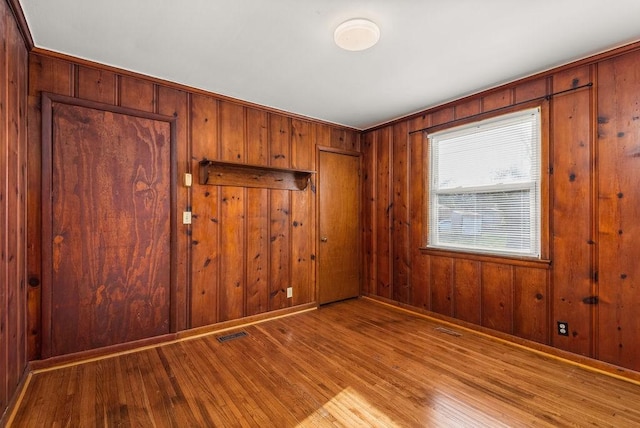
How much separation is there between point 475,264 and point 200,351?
281cm

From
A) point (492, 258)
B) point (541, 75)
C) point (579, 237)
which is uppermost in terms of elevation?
point (541, 75)

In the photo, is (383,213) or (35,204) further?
(383,213)

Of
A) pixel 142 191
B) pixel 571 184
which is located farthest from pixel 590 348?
pixel 142 191

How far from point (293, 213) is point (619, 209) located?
298 centimetres

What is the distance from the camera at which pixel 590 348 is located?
2.47m

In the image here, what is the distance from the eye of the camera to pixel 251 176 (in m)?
3.43

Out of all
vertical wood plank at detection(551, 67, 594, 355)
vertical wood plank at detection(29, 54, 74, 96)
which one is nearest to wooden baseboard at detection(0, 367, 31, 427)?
vertical wood plank at detection(29, 54, 74, 96)

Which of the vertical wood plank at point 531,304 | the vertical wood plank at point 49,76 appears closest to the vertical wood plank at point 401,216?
the vertical wood plank at point 531,304

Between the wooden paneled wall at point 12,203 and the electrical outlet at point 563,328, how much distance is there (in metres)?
3.93

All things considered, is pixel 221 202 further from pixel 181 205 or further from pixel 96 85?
pixel 96 85

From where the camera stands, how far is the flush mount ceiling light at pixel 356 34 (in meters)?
1.96

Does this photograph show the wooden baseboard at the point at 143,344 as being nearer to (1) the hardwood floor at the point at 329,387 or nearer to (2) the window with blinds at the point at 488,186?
(1) the hardwood floor at the point at 329,387

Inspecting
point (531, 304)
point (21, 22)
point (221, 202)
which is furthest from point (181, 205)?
point (531, 304)

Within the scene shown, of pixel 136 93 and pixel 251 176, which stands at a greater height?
pixel 136 93
